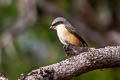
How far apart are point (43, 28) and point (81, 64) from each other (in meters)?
7.93

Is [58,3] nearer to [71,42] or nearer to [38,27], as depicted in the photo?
[38,27]

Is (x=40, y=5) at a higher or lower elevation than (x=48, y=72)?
higher

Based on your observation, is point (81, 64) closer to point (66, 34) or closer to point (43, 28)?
point (66, 34)

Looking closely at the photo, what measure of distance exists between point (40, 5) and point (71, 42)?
641cm

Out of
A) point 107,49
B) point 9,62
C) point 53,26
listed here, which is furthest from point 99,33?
point 107,49

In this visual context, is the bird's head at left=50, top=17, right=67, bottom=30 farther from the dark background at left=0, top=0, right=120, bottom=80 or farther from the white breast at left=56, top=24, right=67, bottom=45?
the dark background at left=0, top=0, right=120, bottom=80

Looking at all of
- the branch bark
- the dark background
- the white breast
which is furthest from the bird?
the dark background

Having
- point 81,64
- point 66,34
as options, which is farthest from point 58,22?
point 81,64

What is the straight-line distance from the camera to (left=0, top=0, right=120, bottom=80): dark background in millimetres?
10781

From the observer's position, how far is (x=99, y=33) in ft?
42.0

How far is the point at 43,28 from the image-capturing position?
1259cm

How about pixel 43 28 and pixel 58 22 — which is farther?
pixel 43 28

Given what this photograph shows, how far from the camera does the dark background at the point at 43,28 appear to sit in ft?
35.4

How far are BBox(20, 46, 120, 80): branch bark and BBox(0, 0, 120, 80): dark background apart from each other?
17.1 feet
